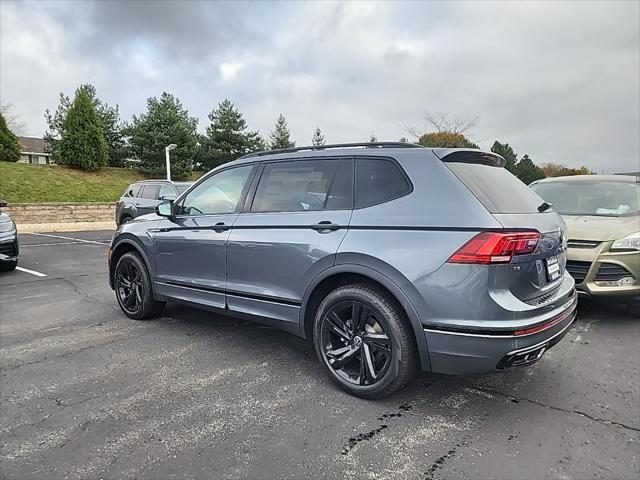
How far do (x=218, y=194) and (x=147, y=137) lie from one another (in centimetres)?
2490

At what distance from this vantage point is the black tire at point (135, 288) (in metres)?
4.46

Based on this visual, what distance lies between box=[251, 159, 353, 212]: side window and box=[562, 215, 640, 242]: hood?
3084 mm

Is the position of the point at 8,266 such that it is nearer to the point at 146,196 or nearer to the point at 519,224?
the point at 146,196

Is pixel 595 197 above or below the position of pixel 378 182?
below

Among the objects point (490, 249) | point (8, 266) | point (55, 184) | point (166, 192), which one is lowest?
point (8, 266)

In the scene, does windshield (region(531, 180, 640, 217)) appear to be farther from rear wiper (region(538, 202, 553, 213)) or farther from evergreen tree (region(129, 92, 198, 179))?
evergreen tree (region(129, 92, 198, 179))

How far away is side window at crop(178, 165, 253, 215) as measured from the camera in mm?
3781

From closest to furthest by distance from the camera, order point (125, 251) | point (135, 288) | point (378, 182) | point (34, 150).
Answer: point (378, 182), point (135, 288), point (125, 251), point (34, 150)

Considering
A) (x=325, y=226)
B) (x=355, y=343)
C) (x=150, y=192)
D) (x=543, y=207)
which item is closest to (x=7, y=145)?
(x=150, y=192)

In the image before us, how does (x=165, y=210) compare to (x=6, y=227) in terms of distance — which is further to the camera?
(x=6, y=227)

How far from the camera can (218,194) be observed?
3.97 meters

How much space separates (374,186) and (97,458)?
7.45 ft

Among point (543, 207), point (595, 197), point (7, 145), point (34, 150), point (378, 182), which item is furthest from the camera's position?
point (34, 150)

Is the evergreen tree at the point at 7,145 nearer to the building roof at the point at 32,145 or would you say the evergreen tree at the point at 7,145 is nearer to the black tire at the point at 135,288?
the black tire at the point at 135,288
